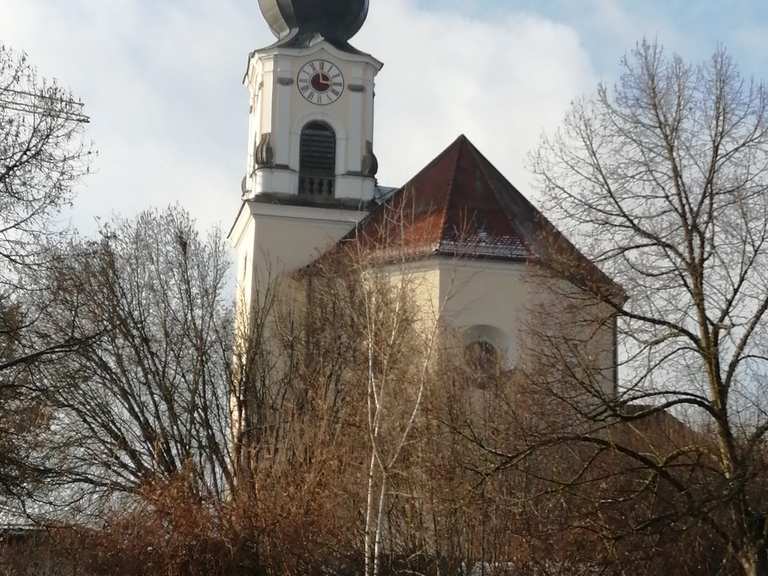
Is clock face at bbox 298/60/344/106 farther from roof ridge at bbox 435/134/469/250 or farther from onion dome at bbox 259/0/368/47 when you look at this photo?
roof ridge at bbox 435/134/469/250

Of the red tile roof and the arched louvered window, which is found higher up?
the arched louvered window

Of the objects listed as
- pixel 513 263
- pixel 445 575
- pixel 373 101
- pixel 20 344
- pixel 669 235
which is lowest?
pixel 445 575

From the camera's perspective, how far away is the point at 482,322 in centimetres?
2848

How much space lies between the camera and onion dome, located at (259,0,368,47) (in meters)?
35.2

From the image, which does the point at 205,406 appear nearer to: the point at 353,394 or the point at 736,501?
the point at 353,394

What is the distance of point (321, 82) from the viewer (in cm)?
3500

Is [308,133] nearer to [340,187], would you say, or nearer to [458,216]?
[340,187]

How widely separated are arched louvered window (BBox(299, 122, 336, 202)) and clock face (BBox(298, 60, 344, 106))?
0.71 m

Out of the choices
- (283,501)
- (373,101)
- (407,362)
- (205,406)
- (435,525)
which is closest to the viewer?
(435,525)

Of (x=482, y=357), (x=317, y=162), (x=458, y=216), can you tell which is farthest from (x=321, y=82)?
(x=482, y=357)

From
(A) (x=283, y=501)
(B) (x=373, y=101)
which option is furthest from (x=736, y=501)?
(B) (x=373, y=101)

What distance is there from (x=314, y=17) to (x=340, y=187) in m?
4.68

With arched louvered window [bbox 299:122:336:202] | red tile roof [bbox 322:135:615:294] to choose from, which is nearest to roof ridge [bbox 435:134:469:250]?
red tile roof [bbox 322:135:615:294]

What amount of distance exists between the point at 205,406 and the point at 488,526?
11.4 m
